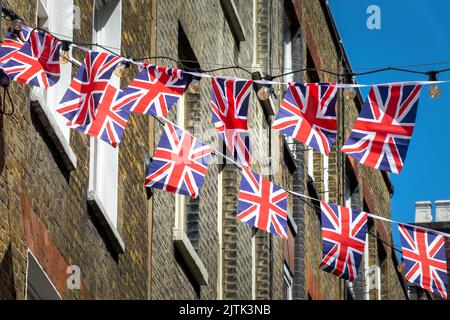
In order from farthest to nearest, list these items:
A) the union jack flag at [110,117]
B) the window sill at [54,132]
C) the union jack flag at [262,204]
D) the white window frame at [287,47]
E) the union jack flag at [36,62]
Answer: the white window frame at [287,47], the union jack flag at [262,204], the window sill at [54,132], the union jack flag at [110,117], the union jack flag at [36,62]

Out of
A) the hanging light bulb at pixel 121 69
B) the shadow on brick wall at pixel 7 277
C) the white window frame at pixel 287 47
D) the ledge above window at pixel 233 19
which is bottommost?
the shadow on brick wall at pixel 7 277

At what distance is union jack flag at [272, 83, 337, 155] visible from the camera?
13.7m

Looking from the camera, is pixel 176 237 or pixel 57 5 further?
pixel 176 237

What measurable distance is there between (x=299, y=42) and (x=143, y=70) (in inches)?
560

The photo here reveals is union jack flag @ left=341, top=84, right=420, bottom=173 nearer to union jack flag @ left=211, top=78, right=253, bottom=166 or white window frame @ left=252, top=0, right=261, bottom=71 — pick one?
union jack flag @ left=211, top=78, right=253, bottom=166

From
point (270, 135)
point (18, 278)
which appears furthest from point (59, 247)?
point (270, 135)

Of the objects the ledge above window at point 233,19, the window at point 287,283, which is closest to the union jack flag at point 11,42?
the ledge above window at point 233,19

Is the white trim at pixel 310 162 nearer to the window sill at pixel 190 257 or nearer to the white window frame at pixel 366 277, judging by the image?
the white window frame at pixel 366 277

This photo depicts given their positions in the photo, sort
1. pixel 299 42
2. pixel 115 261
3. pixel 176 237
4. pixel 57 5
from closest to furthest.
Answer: pixel 57 5
pixel 115 261
pixel 176 237
pixel 299 42

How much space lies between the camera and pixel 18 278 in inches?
489

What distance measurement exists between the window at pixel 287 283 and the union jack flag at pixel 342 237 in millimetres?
8874

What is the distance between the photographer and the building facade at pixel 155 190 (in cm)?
1298

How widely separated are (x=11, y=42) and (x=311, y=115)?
2873 millimetres
